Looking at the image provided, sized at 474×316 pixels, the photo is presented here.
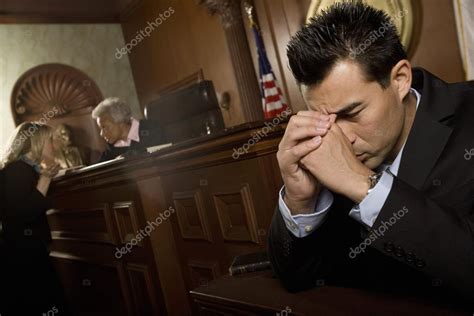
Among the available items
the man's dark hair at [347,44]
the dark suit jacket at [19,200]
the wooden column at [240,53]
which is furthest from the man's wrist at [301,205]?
the wooden column at [240,53]

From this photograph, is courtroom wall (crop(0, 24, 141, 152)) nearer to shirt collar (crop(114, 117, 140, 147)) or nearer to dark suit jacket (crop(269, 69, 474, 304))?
shirt collar (crop(114, 117, 140, 147))

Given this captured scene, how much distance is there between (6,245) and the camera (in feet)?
9.96

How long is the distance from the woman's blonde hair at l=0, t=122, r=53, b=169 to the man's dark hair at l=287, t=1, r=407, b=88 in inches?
102

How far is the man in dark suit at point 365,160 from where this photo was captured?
0.89m

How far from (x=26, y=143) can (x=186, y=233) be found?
1.83 meters

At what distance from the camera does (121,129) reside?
475 centimetres

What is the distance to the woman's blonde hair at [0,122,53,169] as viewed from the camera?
3.05 meters

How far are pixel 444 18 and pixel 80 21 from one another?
584 centimetres

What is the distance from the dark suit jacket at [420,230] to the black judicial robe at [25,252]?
94.6 inches

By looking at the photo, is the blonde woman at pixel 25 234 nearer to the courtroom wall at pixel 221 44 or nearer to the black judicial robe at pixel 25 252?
the black judicial robe at pixel 25 252

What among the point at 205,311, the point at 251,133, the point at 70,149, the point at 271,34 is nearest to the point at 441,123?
the point at 251,133

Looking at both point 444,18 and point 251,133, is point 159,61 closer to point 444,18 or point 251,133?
point 444,18

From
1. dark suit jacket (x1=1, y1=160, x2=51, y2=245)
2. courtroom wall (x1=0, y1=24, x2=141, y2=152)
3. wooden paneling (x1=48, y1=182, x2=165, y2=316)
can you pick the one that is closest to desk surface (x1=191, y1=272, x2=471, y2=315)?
wooden paneling (x1=48, y1=182, x2=165, y2=316)

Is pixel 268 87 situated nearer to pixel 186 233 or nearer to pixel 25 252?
pixel 25 252
